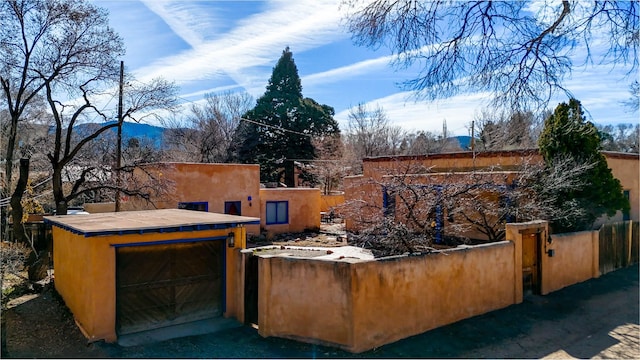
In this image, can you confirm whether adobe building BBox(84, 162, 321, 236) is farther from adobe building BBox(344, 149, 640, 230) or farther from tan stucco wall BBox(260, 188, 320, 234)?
adobe building BBox(344, 149, 640, 230)

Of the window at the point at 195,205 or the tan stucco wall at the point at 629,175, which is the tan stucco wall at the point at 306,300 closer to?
the window at the point at 195,205

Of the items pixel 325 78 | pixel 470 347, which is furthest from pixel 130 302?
pixel 325 78

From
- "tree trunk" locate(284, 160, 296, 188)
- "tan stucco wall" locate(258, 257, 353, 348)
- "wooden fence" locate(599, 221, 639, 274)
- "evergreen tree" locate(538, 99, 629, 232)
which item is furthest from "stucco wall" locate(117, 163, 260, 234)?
"wooden fence" locate(599, 221, 639, 274)

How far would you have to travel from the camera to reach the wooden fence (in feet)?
46.8

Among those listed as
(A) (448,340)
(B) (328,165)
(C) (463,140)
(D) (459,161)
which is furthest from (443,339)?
(C) (463,140)

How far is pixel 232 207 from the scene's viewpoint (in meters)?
21.3

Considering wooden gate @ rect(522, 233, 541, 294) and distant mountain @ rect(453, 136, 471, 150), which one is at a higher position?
distant mountain @ rect(453, 136, 471, 150)

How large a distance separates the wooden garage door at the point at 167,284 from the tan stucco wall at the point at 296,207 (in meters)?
12.7

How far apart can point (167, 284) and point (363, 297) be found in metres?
4.40

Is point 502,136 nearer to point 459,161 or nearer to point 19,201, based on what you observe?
point 459,161

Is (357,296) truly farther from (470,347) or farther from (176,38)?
(176,38)

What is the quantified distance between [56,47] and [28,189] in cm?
503

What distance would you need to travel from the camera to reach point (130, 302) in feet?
29.3

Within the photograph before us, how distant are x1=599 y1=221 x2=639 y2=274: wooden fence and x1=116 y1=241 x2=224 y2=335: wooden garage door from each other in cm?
1252
